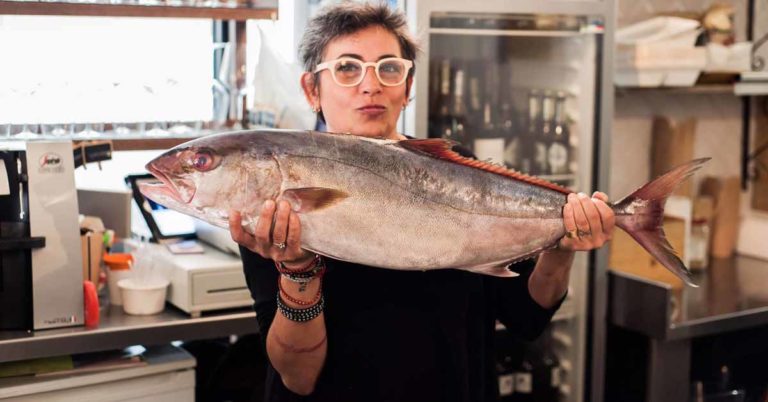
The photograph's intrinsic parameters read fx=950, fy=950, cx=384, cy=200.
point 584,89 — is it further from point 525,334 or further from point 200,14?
point 525,334

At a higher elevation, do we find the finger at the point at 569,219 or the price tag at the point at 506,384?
the finger at the point at 569,219

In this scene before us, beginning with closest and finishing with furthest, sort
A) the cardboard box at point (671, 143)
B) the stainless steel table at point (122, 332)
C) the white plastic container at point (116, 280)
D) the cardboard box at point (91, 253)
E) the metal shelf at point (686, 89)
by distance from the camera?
the stainless steel table at point (122, 332) → the cardboard box at point (91, 253) → the white plastic container at point (116, 280) → the metal shelf at point (686, 89) → the cardboard box at point (671, 143)

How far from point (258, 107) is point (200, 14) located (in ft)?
1.50

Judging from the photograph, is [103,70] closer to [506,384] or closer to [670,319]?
[506,384]

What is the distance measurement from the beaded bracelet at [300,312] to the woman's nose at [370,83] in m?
0.42

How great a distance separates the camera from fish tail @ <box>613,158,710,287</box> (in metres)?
1.71

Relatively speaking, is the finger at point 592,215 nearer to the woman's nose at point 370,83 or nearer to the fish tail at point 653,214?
the fish tail at point 653,214

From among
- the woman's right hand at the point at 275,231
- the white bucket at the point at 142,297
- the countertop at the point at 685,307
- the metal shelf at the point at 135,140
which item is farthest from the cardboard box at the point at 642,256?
the woman's right hand at the point at 275,231

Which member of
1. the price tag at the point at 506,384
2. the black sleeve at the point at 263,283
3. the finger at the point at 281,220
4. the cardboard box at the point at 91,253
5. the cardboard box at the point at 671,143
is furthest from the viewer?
the cardboard box at the point at 671,143

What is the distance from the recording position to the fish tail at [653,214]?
1.71m

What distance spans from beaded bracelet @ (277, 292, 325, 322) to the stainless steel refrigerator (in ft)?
5.50

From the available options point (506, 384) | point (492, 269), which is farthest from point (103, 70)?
point (492, 269)

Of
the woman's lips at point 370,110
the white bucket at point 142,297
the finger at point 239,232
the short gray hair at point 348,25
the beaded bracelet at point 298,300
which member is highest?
the short gray hair at point 348,25

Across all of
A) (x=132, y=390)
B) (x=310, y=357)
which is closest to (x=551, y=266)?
(x=310, y=357)
